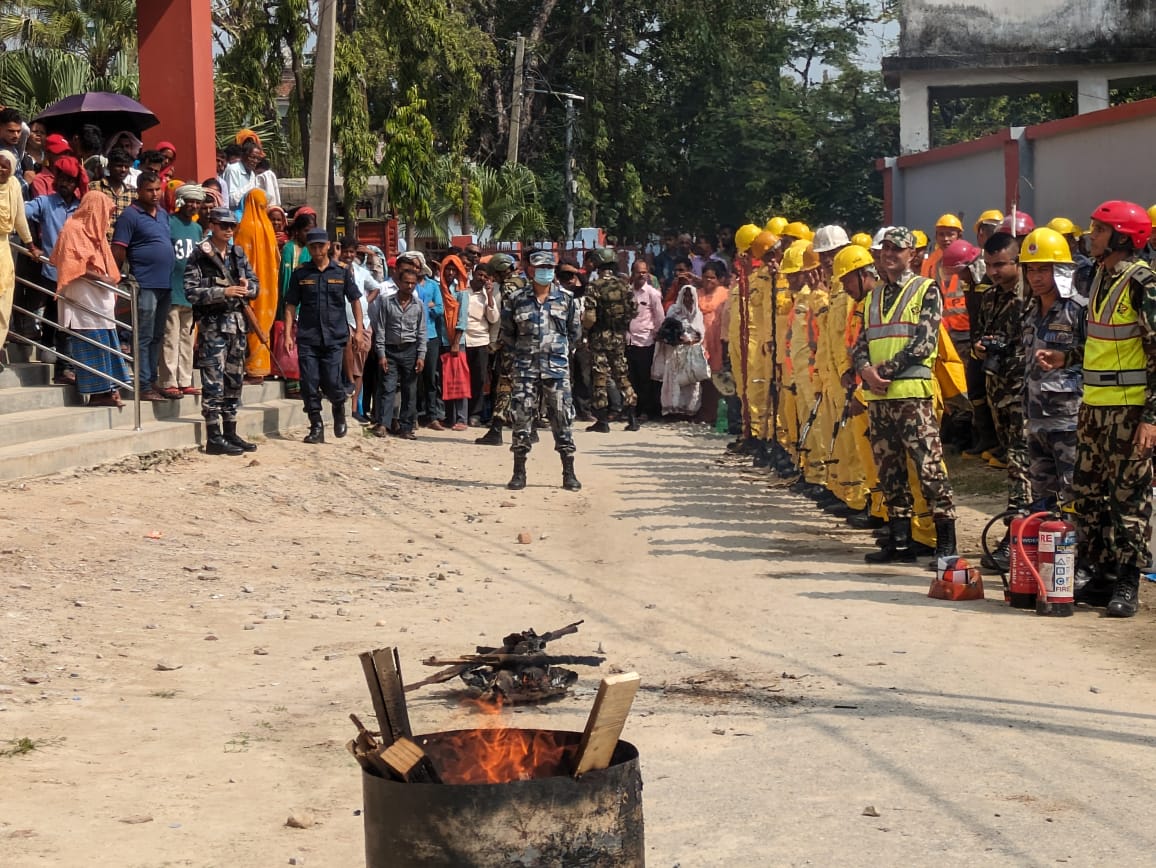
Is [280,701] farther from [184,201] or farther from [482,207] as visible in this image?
[482,207]

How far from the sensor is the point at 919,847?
5.09m

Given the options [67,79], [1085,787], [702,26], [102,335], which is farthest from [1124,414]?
[702,26]

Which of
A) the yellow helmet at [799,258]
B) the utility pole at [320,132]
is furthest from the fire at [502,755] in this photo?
the utility pole at [320,132]

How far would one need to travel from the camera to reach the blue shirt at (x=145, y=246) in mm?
13562

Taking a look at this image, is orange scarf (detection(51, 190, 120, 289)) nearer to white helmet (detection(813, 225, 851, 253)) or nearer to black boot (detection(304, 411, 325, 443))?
black boot (detection(304, 411, 325, 443))

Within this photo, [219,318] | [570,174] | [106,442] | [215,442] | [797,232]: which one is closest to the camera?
[106,442]

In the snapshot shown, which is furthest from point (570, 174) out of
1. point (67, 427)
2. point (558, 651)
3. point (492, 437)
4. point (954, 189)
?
point (558, 651)

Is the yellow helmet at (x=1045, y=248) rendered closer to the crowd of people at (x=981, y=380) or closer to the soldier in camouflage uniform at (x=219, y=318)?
the crowd of people at (x=981, y=380)

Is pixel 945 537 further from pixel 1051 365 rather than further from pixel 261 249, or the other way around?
pixel 261 249

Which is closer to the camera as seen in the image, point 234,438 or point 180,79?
point 234,438

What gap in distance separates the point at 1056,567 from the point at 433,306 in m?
12.1

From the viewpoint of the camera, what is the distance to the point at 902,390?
10.3 meters

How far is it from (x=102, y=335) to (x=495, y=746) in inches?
389

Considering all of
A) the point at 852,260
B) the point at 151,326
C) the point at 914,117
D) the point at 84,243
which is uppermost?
the point at 914,117
